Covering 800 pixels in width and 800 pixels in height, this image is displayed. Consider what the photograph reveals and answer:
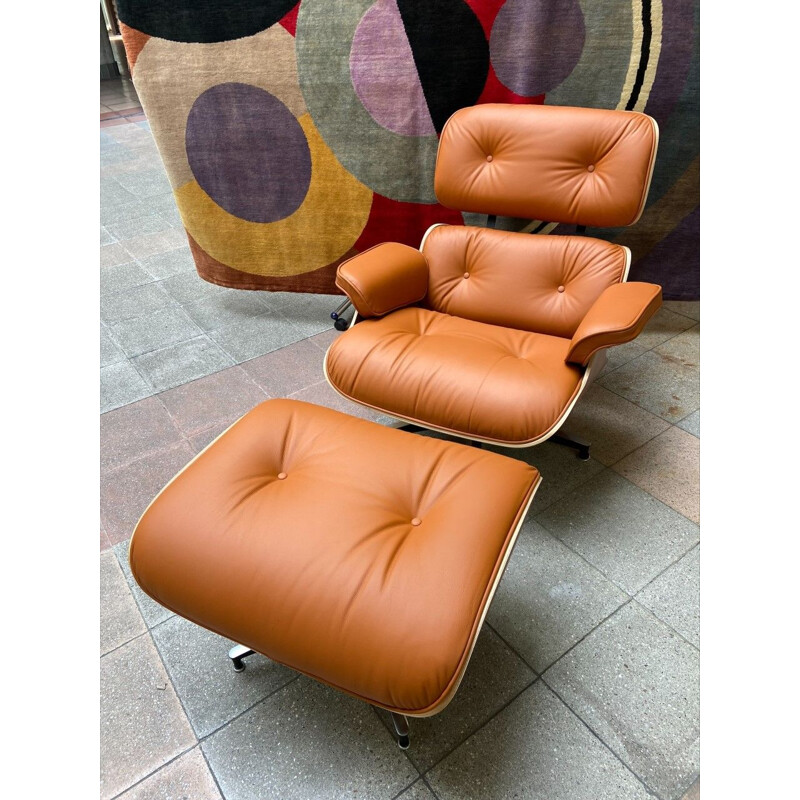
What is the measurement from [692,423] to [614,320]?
0.70 m

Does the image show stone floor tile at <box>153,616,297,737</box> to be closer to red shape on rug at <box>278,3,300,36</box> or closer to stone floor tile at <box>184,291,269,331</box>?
stone floor tile at <box>184,291,269,331</box>

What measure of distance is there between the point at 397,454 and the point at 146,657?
0.71 metres

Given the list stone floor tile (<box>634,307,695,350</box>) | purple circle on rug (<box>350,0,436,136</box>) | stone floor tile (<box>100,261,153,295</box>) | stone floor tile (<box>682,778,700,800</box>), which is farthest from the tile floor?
purple circle on rug (<box>350,0,436,136</box>)

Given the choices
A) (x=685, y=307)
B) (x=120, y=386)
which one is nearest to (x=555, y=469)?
Result: (x=685, y=307)

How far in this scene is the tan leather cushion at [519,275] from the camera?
1583 mm

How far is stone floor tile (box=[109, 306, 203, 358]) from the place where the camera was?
219cm

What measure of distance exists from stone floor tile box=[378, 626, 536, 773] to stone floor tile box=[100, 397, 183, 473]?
1058 millimetres

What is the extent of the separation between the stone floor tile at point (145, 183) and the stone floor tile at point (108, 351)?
147cm

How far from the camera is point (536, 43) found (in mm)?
1765

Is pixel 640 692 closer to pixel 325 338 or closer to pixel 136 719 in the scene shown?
pixel 136 719

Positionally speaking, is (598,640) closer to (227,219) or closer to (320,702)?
(320,702)
